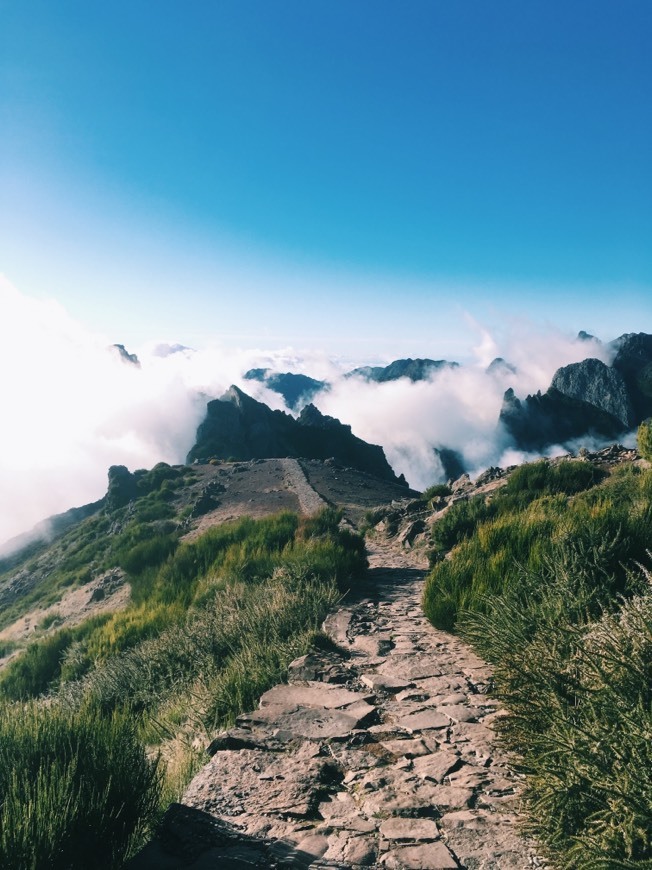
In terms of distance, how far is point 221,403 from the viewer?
220 ft

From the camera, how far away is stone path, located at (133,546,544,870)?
2936mm

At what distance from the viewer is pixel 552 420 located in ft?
337

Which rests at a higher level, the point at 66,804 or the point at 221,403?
the point at 221,403

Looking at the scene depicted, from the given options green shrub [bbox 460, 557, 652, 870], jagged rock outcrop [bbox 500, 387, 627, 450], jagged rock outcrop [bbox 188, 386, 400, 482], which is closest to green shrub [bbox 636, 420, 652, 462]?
green shrub [bbox 460, 557, 652, 870]

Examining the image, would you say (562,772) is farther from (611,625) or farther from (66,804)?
(66,804)

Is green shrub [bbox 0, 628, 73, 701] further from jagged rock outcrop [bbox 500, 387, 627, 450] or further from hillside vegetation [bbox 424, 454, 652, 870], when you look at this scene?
jagged rock outcrop [bbox 500, 387, 627, 450]

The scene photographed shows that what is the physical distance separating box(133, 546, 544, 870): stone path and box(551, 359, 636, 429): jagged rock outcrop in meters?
108

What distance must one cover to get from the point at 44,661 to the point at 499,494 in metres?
11.1

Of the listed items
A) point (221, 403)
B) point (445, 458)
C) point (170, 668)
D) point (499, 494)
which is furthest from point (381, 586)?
point (445, 458)

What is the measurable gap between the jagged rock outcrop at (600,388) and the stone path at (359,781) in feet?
354

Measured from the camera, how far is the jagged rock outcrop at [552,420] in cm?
9488

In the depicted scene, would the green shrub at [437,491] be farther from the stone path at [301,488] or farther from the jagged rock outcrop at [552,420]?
the jagged rock outcrop at [552,420]

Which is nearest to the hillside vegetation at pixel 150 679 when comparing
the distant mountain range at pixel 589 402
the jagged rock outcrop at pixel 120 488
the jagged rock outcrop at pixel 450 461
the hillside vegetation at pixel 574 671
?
the hillside vegetation at pixel 574 671

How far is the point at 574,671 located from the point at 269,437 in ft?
205
